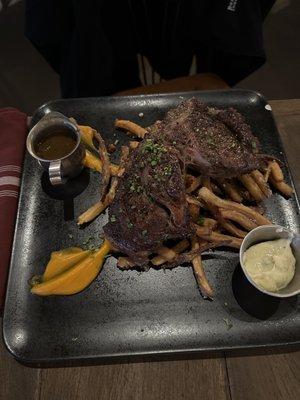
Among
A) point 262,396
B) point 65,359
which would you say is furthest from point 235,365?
point 65,359

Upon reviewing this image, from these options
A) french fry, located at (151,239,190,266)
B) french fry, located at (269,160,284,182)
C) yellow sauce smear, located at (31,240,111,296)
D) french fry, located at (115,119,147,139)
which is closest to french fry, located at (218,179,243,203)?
french fry, located at (269,160,284,182)

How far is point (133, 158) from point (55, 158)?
41 centimetres

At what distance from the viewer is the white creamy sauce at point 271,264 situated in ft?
5.61

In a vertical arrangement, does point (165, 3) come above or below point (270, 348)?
above

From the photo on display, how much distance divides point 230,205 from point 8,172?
124cm

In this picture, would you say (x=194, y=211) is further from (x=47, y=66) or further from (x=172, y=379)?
(x=47, y=66)

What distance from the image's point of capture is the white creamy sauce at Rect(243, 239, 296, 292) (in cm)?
171

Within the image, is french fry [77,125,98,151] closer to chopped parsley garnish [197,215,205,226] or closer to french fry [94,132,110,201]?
french fry [94,132,110,201]

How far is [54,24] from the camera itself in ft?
7.16

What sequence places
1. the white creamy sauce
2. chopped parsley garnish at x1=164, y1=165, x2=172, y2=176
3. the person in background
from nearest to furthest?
1. the white creamy sauce
2. chopped parsley garnish at x1=164, y1=165, x2=172, y2=176
3. the person in background

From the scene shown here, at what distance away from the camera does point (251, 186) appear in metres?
2.04

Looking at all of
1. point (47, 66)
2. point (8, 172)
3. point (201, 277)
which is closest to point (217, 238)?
point (201, 277)

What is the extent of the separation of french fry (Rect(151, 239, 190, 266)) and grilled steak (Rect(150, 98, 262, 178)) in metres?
0.35

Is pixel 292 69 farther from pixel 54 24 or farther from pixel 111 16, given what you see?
pixel 54 24
